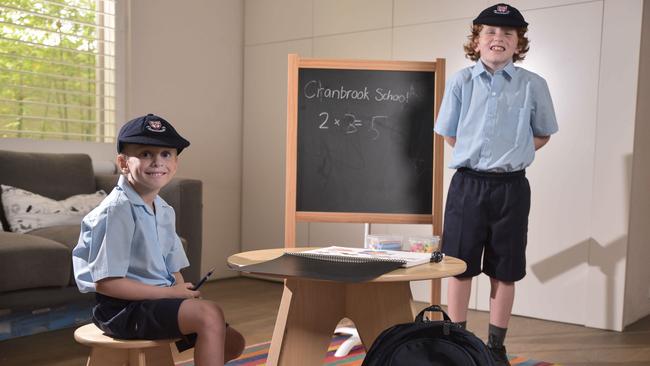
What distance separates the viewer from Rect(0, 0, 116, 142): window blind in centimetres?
346

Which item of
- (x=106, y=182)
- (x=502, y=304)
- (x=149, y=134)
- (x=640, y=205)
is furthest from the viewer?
(x=106, y=182)

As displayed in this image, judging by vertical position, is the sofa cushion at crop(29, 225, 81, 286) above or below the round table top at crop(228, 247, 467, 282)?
below

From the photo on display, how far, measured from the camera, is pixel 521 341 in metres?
3.14

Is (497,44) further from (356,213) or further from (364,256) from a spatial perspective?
(364,256)

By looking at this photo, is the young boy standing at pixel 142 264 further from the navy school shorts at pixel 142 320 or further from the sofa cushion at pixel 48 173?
the sofa cushion at pixel 48 173

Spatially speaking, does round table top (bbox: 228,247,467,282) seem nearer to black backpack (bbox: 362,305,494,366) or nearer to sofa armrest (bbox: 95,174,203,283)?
black backpack (bbox: 362,305,494,366)

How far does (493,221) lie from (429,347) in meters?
0.99

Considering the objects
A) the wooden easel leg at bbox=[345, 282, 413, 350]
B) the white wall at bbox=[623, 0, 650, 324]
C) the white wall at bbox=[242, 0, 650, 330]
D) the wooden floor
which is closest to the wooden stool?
the wooden easel leg at bbox=[345, 282, 413, 350]

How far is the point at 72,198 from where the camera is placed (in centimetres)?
326

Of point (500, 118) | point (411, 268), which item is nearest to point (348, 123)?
point (500, 118)

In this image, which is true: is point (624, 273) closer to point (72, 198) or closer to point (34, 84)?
point (72, 198)

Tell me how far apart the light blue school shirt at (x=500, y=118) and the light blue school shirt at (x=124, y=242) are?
1197 millimetres

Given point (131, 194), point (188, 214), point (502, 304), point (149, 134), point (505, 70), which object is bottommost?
point (502, 304)

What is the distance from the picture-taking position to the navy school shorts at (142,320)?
156cm
